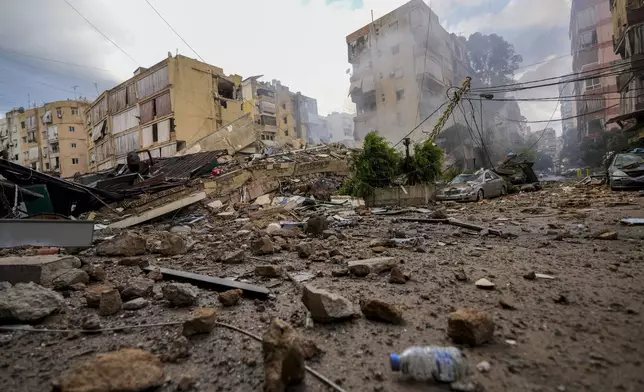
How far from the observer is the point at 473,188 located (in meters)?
11.4

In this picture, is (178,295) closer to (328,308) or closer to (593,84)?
(328,308)

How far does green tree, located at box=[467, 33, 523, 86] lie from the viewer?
4206 centimetres

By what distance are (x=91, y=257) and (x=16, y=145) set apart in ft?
212

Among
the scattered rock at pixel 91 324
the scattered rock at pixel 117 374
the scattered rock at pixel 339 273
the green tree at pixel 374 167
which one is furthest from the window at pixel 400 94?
the scattered rock at pixel 117 374

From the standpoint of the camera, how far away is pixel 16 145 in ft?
159

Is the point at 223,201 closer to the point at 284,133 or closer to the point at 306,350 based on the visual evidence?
the point at 306,350

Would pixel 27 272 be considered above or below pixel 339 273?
above

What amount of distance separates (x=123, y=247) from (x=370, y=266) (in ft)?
13.1

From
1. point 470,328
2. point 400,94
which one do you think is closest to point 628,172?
point 470,328

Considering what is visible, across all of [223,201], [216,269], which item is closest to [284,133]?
[223,201]

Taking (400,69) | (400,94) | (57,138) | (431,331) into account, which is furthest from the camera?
(57,138)

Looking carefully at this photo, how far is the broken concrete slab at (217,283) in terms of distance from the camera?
98.6 inches

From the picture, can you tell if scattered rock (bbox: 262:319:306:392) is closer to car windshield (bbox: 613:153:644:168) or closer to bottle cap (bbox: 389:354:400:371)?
bottle cap (bbox: 389:354:400:371)

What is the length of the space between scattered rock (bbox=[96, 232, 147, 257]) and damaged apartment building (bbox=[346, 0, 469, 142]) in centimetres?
3148
